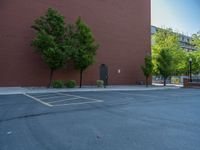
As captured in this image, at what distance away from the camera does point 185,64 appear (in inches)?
1490

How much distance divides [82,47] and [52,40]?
310 cm

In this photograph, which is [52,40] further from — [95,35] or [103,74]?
[103,74]

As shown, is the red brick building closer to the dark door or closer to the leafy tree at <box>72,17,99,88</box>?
the dark door

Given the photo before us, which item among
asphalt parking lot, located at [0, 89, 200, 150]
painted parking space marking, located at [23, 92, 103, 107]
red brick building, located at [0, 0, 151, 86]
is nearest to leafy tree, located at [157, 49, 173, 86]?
red brick building, located at [0, 0, 151, 86]

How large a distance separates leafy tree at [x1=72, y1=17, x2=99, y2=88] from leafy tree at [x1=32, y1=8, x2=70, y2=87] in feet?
3.58

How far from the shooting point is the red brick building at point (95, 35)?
17172 mm

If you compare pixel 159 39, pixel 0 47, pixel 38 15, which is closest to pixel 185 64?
pixel 159 39

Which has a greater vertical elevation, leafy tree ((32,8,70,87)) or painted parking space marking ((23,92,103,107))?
leafy tree ((32,8,70,87))

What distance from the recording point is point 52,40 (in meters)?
16.5

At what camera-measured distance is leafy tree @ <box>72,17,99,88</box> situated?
18.3 meters

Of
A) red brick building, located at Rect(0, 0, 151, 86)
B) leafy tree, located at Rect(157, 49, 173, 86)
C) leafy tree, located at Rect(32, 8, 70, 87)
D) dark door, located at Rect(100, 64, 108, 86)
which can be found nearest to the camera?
leafy tree, located at Rect(32, 8, 70, 87)

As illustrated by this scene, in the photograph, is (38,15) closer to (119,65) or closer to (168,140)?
(119,65)

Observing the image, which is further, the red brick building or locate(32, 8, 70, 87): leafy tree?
the red brick building

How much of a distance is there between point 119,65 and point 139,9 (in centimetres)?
→ 874
